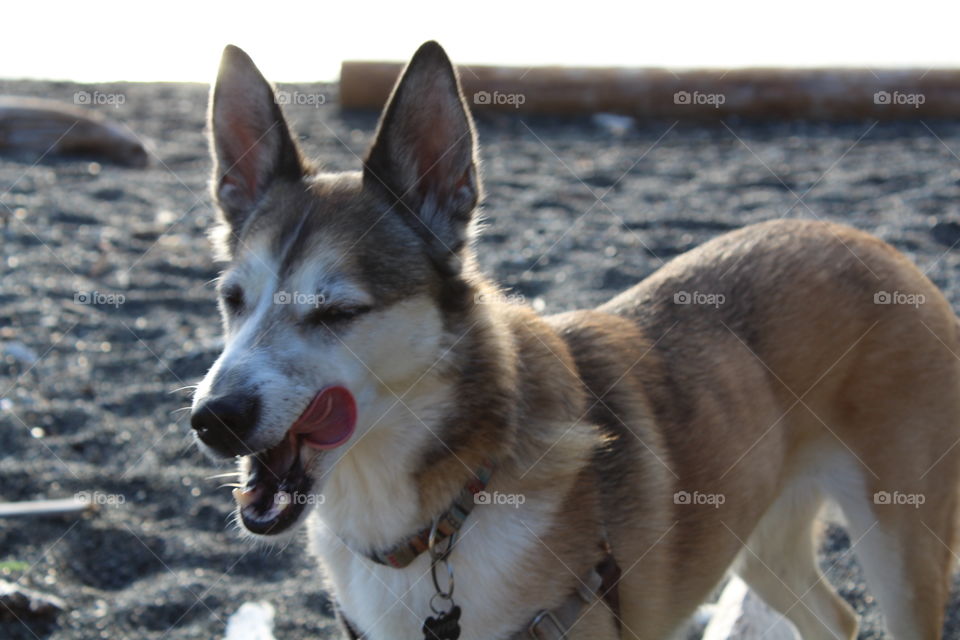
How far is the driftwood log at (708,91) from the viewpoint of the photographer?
8.91m

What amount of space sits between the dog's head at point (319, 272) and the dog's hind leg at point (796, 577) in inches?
67.9

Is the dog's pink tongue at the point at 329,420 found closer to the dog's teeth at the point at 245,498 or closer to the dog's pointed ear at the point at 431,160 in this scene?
the dog's teeth at the point at 245,498

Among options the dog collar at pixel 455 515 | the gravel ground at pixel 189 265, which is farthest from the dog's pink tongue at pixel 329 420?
the gravel ground at pixel 189 265

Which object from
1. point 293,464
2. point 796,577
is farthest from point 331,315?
point 796,577

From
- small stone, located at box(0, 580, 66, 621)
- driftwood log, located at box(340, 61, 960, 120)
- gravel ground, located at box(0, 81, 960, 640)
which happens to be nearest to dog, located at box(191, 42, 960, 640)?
gravel ground, located at box(0, 81, 960, 640)

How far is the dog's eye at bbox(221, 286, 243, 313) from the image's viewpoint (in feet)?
9.64

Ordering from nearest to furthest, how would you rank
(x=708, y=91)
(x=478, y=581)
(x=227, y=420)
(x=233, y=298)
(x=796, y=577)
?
(x=227, y=420)
(x=478, y=581)
(x=233, y=298)
(x=796, y=577)
(x=708, y=91)

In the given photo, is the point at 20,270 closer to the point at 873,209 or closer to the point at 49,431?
the point at 49,431

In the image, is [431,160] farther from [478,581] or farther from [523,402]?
[478,581]

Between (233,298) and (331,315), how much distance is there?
37 cm

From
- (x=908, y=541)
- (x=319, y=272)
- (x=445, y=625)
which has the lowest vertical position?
(x=445, y=625)

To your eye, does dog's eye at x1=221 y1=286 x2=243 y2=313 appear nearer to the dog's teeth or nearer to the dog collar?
the dog's teeth

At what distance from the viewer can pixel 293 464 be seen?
2.68 metres

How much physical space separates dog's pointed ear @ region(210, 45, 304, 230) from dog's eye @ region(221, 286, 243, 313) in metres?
0.39
